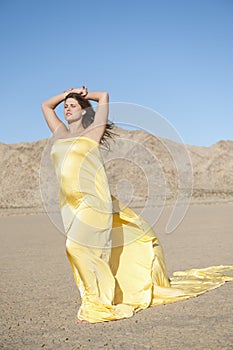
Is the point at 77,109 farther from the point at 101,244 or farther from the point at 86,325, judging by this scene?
the point at 86,325

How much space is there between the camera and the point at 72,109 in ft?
16.6

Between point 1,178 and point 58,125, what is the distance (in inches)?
1792

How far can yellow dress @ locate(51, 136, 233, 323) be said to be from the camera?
479 centimetres

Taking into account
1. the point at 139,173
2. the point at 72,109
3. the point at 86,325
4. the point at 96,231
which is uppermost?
the point at 72,109

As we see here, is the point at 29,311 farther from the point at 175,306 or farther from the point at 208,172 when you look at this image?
the point at 208,172

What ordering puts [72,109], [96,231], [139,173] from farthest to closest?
[139,173] → [72,109] → [96,231]

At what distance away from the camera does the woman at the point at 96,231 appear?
4793mm

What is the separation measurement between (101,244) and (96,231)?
0.48ft

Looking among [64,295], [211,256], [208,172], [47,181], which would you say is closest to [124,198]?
[47,181]

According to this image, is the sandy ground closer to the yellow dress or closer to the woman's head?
the yellow dress

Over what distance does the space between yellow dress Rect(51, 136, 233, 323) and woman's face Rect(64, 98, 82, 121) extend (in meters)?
0.27

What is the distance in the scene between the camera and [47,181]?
1687 inches

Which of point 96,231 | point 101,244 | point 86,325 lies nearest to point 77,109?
point 96,231

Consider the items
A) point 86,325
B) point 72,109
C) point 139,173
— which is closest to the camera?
point 86,325
